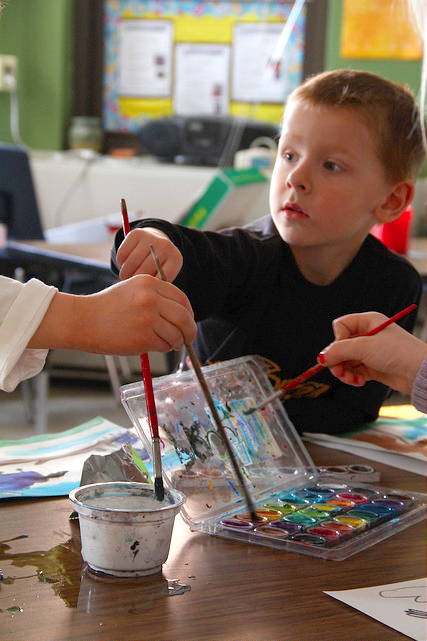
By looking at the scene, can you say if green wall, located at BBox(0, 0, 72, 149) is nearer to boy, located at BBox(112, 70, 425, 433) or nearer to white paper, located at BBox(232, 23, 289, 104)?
white paper, located at BBox(232, 23, 289, 104)

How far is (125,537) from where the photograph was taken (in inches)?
24.5

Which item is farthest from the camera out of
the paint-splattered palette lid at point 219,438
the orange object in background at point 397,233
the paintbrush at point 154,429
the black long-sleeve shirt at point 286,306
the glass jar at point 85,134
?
the glass jar at point 85,134

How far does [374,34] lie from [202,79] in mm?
864

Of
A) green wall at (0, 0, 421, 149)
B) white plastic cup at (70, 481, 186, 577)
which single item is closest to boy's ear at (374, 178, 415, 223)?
white plastic cup at (70, 481, 186, 577)

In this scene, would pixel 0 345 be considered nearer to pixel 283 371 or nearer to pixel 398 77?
pixel 283 371

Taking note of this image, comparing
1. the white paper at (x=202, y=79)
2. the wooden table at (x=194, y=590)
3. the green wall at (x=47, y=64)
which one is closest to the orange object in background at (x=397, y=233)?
the wooden table at (x=194, y=590)

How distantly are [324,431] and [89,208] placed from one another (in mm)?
2861

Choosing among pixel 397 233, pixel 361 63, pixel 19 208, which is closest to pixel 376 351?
pixel 397 233

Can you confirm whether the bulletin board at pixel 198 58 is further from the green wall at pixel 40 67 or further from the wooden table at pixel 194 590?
the wooden table at pixel 194 590

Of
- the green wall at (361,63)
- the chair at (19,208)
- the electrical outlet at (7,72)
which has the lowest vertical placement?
the chair at (19,208)

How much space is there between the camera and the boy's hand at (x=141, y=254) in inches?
33.8

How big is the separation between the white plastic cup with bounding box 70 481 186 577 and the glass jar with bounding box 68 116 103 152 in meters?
3.74

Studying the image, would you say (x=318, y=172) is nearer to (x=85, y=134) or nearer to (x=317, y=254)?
(x=317, y=254)

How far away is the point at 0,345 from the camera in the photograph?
710 mm
